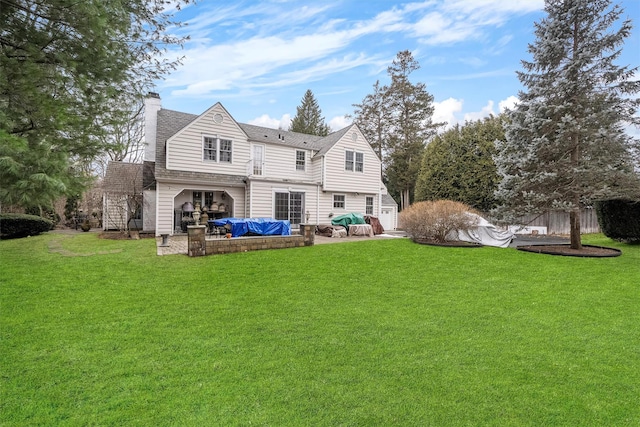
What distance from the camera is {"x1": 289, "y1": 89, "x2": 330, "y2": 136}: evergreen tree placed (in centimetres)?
4016

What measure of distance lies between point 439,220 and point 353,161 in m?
7.65

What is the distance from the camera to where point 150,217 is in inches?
607

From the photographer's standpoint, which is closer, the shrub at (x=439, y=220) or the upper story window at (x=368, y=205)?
the shrub at (x=439, y=220)

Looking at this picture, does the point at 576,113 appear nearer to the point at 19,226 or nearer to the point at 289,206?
the point at 289,206

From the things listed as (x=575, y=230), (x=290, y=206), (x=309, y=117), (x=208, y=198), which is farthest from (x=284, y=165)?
(x=309, y=117)

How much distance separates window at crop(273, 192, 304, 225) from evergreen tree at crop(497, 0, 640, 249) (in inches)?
366

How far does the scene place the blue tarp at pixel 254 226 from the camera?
11.4m

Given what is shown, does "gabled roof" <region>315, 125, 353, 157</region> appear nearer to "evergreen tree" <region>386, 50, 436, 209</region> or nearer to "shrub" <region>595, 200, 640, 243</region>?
"shrub" <region>595, 200, 640, 243</region>

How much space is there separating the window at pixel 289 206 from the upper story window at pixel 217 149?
3172 millimetres

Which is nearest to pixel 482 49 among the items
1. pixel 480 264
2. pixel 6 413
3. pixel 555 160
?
pixel 555 160

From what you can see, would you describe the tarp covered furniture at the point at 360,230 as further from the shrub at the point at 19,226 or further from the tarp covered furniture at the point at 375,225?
the shrub at the point at 19,226

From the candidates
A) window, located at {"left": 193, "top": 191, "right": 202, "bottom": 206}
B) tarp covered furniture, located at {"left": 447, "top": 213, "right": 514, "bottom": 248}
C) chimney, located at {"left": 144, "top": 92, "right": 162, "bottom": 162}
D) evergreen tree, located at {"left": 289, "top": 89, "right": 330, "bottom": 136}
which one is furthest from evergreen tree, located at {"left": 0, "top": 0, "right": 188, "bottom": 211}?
evergreen tree, located at {"left": 289, "top": 89, "right": 330, "bottom": 136}

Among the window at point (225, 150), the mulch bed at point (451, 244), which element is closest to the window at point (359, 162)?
the mulch bed at point (451, 244)

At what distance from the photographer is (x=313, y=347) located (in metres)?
3.61
